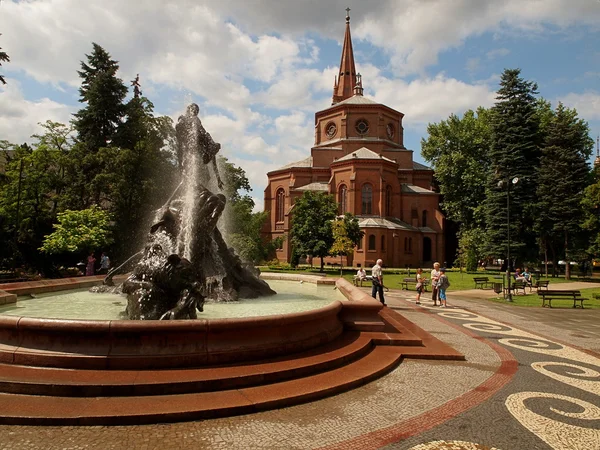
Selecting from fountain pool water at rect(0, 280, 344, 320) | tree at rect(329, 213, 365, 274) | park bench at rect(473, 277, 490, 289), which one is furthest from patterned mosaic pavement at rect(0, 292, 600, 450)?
tree at rect(329, 213, 365, 274)

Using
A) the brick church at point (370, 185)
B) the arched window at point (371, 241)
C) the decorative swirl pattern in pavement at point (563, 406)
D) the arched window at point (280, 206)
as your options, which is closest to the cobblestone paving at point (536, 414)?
the decorative swirl pattern in pavement at point (563, 406)

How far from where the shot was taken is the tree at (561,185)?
37219mm

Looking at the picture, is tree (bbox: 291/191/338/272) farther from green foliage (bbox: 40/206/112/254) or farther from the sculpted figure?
the sculpted figure

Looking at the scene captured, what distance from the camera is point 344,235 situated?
41000 mm

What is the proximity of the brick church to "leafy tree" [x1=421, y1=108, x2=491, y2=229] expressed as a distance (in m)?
4.06

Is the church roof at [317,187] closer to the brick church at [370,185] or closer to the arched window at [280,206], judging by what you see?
the brick church at [370,185]

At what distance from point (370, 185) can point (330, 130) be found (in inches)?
577

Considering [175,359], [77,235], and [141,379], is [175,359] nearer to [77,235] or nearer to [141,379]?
[141,379]

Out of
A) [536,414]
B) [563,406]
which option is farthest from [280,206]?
[536,414]

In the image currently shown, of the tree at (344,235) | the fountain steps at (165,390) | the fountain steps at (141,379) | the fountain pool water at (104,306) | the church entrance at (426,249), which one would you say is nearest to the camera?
the fountain steps at (165,390)

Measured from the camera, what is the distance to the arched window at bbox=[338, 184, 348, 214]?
177ft

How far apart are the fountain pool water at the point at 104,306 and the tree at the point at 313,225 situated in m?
27.4

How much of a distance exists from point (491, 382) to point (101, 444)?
5444mm

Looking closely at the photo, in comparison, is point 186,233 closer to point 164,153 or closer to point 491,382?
point 491,382
